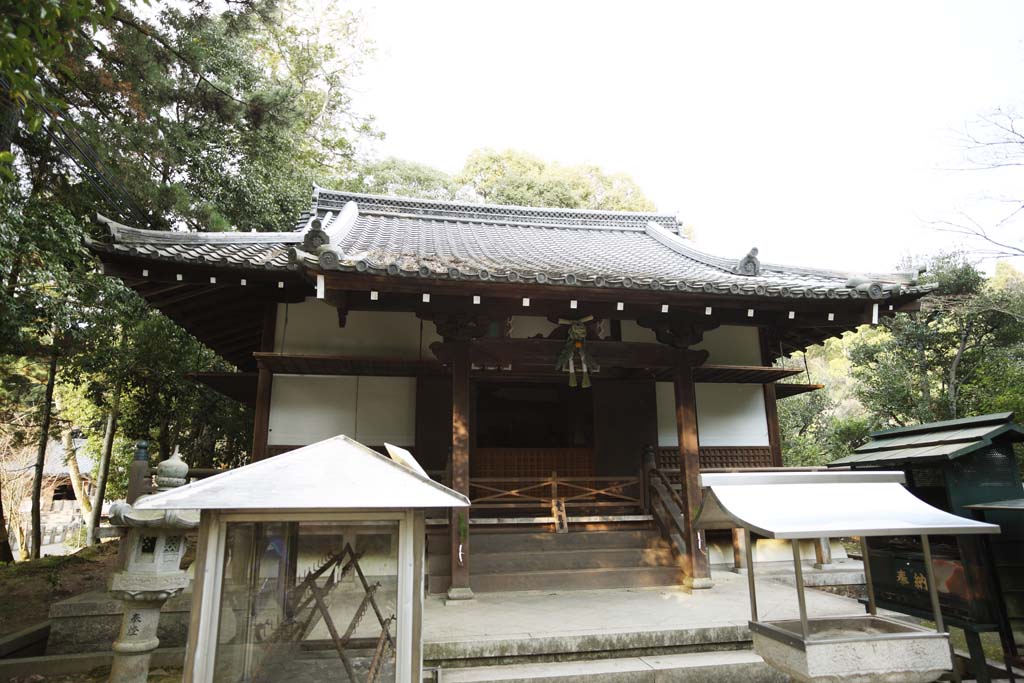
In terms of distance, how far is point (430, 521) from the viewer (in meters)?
6.71

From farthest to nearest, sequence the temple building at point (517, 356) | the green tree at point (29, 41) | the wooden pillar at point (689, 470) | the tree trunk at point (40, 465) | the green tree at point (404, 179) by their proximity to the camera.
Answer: the green tree at point (404, 179) → the tree trunk at point (40, 465) → the wooden pillar at point (689, 470) → the temple building at point (517, 356) → the green tree at point (29, 41)

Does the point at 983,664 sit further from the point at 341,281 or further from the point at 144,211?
the point at 144,211

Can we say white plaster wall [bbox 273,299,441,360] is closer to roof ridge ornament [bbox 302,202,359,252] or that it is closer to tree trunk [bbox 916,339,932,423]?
roof ridge ornament [bbox 302,202,359,252]

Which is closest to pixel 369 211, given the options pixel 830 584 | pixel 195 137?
pixel 195 137

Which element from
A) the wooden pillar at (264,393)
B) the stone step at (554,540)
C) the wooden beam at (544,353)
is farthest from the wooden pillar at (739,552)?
the wooden pillar at (264,393)

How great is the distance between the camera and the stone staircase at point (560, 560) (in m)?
6.29

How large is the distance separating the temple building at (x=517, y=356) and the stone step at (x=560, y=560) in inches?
1.0

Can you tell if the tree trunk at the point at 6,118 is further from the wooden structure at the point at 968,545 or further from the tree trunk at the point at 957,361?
the tree trunk at the point at 957,361

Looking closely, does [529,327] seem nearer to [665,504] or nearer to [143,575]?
[665,504]

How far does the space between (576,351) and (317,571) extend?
417 cm

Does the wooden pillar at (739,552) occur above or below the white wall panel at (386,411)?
below

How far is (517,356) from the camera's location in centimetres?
678

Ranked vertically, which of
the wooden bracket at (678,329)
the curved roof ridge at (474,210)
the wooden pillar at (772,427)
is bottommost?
the wooden pillar at (772,427)

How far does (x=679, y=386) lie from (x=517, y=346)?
2080 mm
